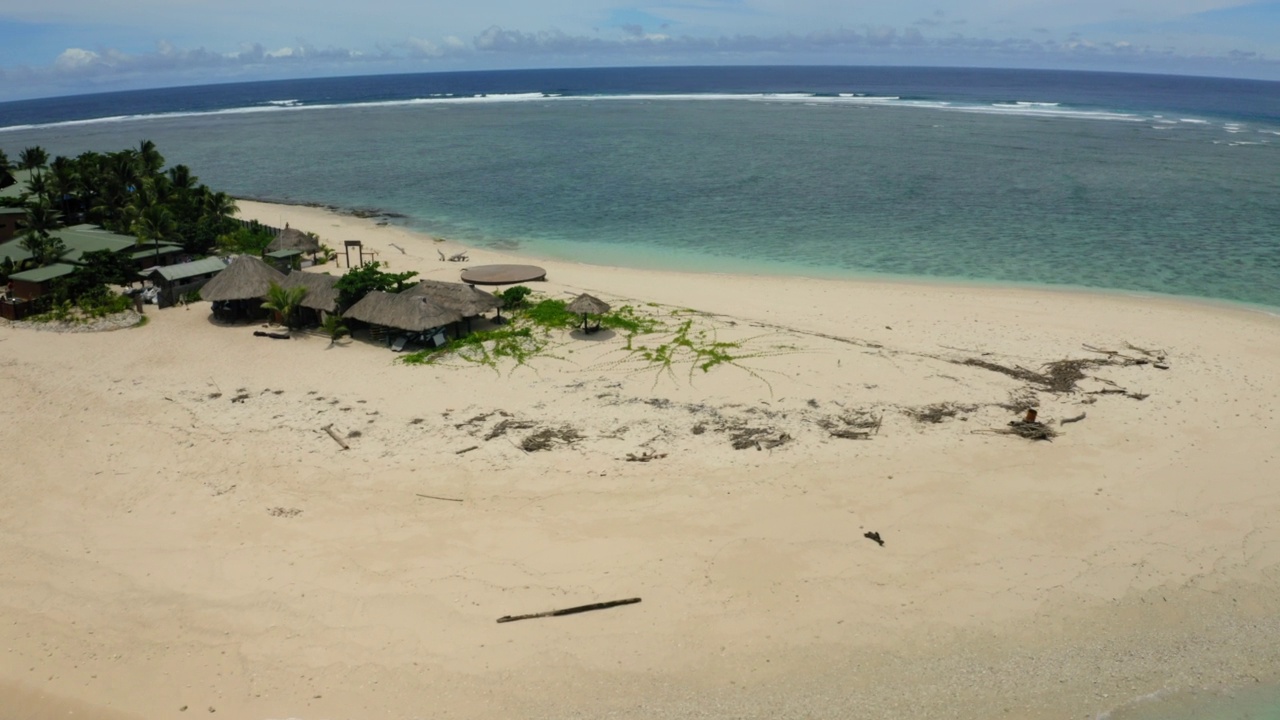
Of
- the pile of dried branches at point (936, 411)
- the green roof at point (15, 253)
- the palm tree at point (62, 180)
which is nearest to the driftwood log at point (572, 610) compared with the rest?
the pile of dried branches at point (936, 411)

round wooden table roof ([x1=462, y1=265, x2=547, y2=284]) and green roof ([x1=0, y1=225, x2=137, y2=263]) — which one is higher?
green roof ([x1=0, y1=225, x2=137, y2=263])

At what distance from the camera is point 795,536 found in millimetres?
12477

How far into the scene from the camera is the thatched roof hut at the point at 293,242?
28531mm

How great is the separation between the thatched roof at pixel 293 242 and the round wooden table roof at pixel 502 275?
7.48m

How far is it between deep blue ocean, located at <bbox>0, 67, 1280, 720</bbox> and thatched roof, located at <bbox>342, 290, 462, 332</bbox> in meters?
12.7

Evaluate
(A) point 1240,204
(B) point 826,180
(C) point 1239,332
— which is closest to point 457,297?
(C) point 1239,332

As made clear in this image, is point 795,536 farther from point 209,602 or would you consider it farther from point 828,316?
point 828,316

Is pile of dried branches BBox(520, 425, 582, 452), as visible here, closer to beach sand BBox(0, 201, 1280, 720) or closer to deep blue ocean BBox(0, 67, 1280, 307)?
beach sand BBox(0, 201, 1280, 720)

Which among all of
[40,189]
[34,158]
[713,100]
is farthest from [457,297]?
[713,100]

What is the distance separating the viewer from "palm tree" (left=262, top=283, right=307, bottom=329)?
21469 millimetres

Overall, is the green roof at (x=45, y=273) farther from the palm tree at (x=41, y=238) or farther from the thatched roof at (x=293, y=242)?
the thatched roof at (x=293, y=242)

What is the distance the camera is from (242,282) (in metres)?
22.5

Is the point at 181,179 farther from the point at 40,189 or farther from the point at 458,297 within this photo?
the point at 458,297

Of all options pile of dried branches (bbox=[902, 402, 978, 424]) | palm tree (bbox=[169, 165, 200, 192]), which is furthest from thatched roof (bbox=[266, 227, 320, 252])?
pile of dried branches (bbox=[902, 402, 978, 424])
